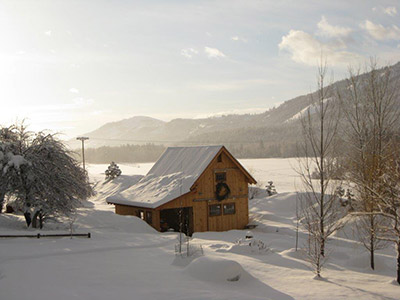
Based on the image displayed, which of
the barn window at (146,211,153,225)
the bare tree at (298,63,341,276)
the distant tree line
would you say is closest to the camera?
the bare tree at (298,63,341,276)

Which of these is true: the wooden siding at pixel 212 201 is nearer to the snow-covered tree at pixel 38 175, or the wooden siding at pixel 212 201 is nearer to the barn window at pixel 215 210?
the barn window at pixel 215 210

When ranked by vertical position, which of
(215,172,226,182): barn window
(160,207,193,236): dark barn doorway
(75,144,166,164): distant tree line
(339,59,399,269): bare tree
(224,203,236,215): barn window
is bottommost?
(160,207,193,236): dark barn doorway

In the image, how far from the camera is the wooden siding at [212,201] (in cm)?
2995

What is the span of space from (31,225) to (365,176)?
1972 centimetres

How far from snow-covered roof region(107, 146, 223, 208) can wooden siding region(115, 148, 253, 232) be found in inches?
19.2

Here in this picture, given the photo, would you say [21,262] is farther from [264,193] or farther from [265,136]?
[265,136]

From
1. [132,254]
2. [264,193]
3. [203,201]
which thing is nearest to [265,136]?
[264,193]

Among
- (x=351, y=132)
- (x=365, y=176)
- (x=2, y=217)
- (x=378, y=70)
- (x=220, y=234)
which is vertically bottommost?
(x=220, y=234)

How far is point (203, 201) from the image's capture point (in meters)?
30.7

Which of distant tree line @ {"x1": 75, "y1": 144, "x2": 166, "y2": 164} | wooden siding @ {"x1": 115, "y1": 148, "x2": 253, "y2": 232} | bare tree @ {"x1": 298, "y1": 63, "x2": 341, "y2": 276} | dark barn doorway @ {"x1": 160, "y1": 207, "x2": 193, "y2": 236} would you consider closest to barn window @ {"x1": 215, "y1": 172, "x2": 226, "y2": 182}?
wooden siding @ {"x1": 115, "y1": 148, "x2": 253, "y2": 232}

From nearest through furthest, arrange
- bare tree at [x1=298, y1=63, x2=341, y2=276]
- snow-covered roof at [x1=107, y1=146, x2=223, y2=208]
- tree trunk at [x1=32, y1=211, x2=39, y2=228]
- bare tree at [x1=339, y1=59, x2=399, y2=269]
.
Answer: bare tree at [x1=298, y1=63, x2=341, y2=276] → bare tree at [x1=339, y1=59, x2=399, y2=269] → tree trunk at [x1=32, y1=211, x2=39, y2=228] → snow-covered roof at [x1=107, y1=146, x2=223, y2=208]

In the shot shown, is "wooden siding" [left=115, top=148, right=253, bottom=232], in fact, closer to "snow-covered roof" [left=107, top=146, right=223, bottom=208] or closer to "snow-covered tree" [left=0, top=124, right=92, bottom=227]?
"snow-covered roof" [left=107, top=146, right=223, bottom=208]

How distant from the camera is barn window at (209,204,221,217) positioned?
1223 inches

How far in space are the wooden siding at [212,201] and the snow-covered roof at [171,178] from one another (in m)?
0.49
